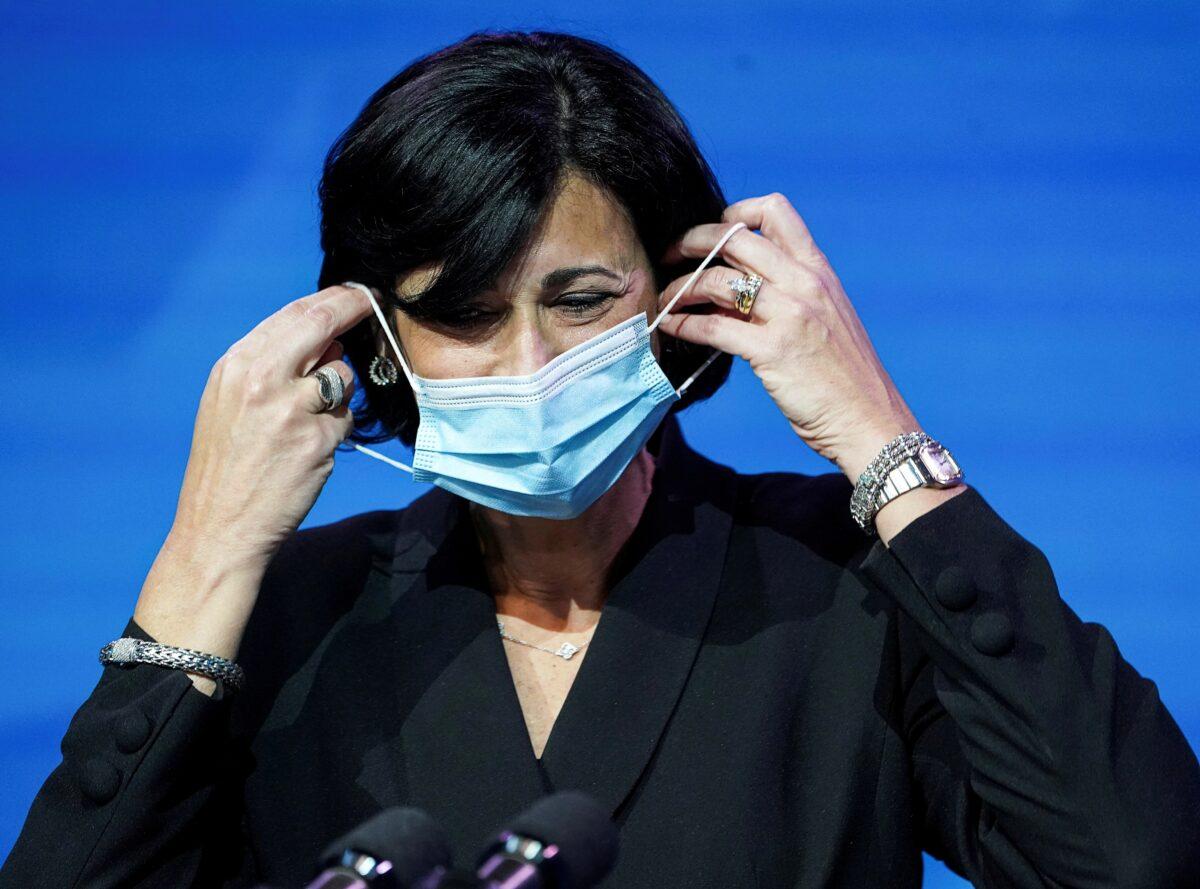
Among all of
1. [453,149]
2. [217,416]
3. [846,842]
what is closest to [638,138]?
[453,149]

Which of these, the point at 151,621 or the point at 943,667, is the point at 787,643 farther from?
the point at 151,621

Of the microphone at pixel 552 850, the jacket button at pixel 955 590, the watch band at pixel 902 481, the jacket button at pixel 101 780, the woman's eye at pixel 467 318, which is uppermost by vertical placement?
the woman's eye at pixel 467 318

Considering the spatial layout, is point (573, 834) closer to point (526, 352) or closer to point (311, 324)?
point (526, 352)

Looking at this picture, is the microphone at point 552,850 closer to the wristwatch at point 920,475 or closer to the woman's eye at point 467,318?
the wristwatch at point 920,475

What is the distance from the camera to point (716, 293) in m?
1.95

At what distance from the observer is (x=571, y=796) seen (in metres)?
1.09

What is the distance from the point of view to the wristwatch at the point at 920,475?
1.76 meters

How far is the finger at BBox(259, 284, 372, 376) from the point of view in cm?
194

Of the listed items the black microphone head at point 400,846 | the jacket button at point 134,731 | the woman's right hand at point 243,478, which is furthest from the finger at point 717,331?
the black microphone head at point 400,846

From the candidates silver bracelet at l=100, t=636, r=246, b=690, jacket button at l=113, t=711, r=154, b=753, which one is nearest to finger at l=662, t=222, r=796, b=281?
silver bracelet at l=100, t=636, r=246, b=690

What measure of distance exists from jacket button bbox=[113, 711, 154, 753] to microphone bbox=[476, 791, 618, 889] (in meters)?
0.86

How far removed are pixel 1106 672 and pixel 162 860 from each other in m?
1.18

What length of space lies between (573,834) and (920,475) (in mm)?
871

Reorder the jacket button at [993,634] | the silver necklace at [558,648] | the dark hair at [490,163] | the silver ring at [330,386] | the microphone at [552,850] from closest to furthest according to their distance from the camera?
the microphone at [552,850], the jacket button at [993,634], the dark hair at [490,163], the silver ring at [330,386], the silver necklace at [558,648]
